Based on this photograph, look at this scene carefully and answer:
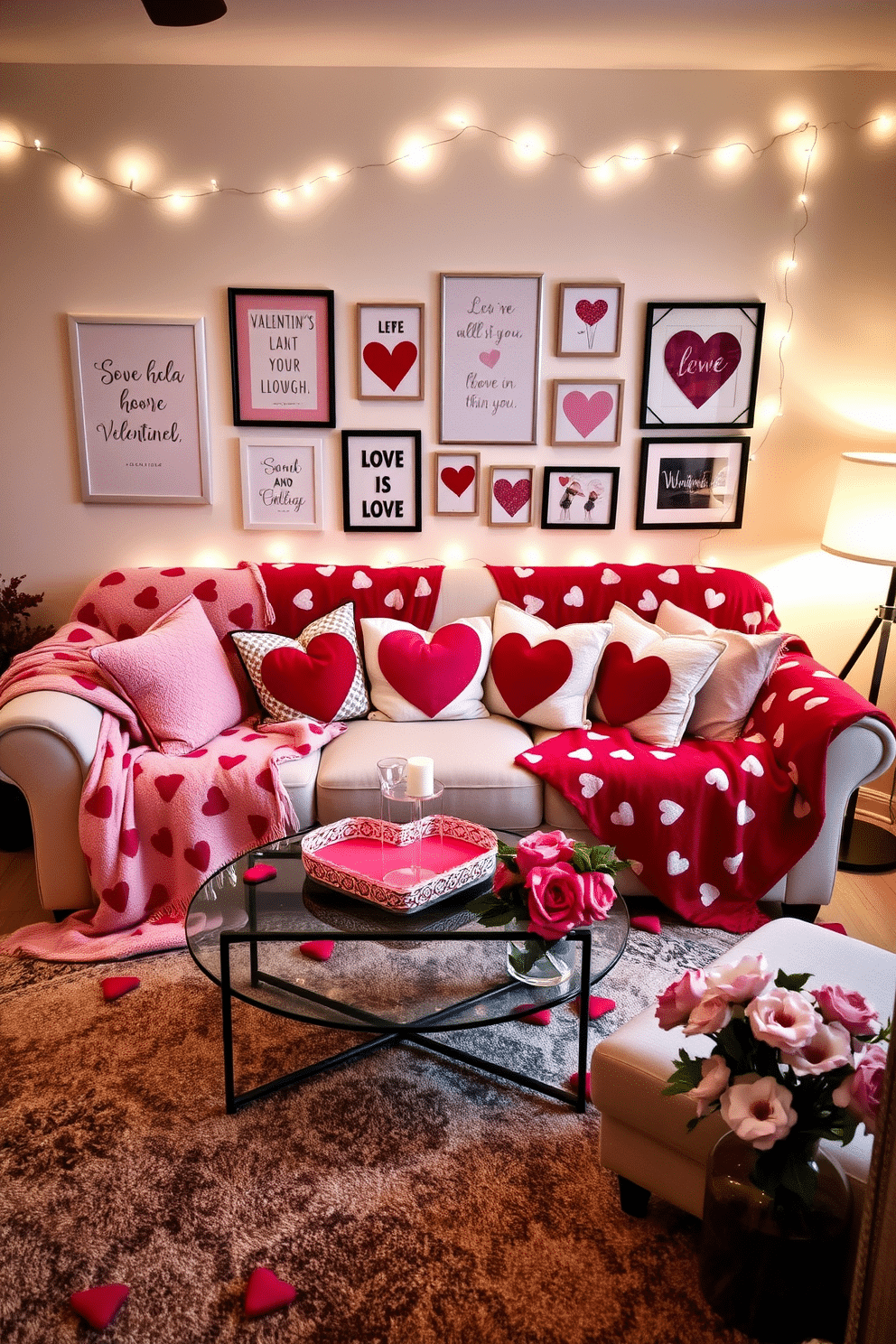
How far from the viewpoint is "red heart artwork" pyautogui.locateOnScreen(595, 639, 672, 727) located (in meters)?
2.87

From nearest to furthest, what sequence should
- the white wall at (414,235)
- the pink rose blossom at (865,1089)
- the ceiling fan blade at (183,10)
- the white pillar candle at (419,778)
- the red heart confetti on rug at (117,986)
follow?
the pink rose blossom at (865,1089), the ceiling fan blade at (183,10), the white pillar candle at (419,778), the red heart confetti on rug at (117,986), the white wall at (414,235)

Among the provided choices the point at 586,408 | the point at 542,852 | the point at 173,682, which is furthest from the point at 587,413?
the point at 542,852

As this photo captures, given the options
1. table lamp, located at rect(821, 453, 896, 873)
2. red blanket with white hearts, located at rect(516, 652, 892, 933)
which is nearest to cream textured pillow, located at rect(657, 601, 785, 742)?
red blanket with white hearts, located at rect(516, 652, 892, 933)

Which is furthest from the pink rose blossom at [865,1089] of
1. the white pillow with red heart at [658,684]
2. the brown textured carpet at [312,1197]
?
the white pillow with red heart at [658,684]

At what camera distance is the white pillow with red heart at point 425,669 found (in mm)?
3053

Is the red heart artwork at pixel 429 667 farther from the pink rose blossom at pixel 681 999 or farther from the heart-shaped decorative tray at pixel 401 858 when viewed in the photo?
the pink rose blossom at pixel 681 999

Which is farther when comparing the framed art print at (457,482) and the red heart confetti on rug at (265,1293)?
the framed art print at (457,482)

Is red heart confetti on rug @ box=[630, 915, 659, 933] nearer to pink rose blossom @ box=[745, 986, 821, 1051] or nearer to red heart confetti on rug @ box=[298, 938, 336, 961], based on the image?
red heart confetti on rug @ box=[298, 938, 336, 961]

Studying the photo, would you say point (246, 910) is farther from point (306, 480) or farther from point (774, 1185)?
point (306, 480)

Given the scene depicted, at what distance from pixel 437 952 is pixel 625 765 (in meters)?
0.93

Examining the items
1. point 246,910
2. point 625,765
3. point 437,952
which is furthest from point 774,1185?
point 625,765

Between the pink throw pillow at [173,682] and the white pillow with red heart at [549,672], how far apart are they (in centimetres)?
85

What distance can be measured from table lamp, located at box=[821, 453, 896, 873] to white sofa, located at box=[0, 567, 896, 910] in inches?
19.7

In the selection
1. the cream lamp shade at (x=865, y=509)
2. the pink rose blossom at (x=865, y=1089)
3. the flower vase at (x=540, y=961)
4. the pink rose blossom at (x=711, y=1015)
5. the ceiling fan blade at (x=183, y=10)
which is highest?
the ceiling fan blade at (x=183, y=10)
